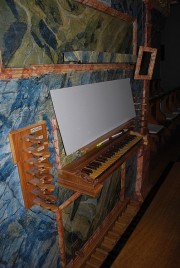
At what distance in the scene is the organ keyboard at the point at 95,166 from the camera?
6.68ft

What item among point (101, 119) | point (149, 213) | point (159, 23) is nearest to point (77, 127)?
point (101, 119)

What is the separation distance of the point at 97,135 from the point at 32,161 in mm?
1060

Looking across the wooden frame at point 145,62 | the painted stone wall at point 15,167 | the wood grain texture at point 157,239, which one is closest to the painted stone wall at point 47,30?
the painted stone wall at point 15,167

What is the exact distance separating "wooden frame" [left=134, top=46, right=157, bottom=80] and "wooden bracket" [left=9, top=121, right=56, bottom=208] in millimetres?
2046

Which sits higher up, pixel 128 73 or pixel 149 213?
pixel 128 73

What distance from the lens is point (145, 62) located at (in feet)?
11.5

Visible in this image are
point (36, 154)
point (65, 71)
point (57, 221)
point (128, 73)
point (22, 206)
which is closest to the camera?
point (36, 154)

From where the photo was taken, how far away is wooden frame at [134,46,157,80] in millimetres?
3359

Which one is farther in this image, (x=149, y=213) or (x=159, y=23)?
(x=159, y=23)

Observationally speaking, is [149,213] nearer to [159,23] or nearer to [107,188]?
[107,188]

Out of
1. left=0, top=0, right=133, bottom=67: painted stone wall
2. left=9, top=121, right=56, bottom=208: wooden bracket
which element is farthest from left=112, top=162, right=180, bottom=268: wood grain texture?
left=0, top=0, right=133, bottom=67: painted stone wall

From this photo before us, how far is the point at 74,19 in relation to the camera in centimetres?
218

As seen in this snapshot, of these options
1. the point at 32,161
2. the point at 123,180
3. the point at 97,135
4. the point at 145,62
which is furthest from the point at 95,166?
the point at 145,62

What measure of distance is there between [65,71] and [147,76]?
178 centimetres
